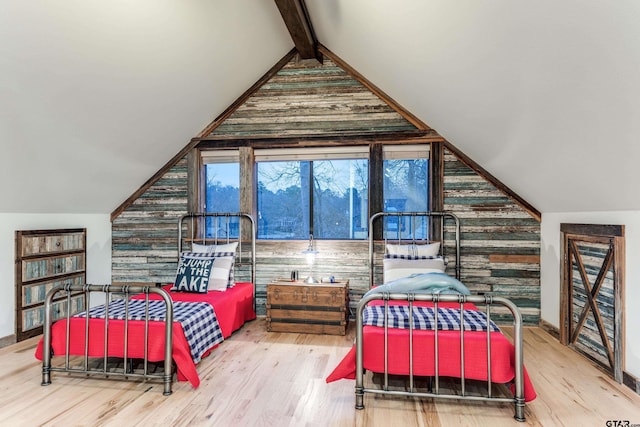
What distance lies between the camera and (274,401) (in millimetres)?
2668

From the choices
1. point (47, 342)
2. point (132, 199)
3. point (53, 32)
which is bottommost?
point (47, 342)

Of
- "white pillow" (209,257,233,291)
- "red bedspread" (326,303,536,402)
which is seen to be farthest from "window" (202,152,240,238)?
"red bedspread" (326,303,536,402)

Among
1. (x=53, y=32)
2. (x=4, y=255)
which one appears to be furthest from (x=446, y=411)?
(x=4, y=255)

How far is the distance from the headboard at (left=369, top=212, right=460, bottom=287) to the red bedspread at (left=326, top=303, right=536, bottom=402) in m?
1.79

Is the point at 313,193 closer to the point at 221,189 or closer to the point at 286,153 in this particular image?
the point at 286,153

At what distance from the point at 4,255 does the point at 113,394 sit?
7.00ft

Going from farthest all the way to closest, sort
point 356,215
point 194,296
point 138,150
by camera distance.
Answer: point 356,215
point 138,150
point 194,296

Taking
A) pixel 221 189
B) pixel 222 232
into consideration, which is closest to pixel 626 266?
pixel 222 232

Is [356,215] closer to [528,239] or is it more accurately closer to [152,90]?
[528,239]

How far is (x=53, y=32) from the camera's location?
2525 millimetres

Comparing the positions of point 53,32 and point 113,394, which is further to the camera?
point 113,394

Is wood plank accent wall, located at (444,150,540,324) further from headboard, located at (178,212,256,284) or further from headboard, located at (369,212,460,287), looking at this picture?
headboard, located at (178,212,256,284)

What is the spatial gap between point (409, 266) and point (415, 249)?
31cm

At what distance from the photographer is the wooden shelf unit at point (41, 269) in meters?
3.94
